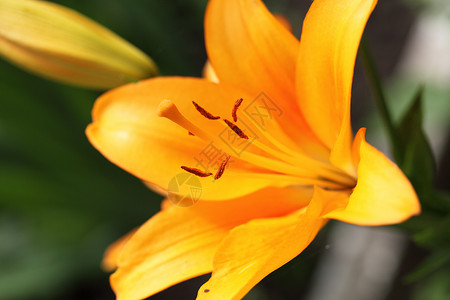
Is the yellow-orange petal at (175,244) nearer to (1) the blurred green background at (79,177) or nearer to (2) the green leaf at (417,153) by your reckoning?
(2) the green leaf at (417,153)

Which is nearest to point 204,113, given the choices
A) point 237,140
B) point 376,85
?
point 237,140

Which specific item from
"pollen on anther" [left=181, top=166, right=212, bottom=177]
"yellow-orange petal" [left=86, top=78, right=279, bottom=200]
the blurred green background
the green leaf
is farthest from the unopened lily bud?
the blurred green background

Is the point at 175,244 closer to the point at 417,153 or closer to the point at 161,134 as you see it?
the point at 161,134

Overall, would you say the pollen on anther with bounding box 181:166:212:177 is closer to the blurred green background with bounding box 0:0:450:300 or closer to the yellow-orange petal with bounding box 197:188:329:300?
the yellow-orange petal with bounding box 197:188:329:300

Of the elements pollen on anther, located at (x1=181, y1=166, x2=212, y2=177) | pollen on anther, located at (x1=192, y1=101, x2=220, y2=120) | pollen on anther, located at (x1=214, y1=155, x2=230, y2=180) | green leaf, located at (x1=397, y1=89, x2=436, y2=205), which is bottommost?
green leaf, located at (x1=397, y1=89, x2=436, y2=205)

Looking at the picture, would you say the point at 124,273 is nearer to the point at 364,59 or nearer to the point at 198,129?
the point at 198,129

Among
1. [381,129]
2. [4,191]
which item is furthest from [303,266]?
[4,191]
